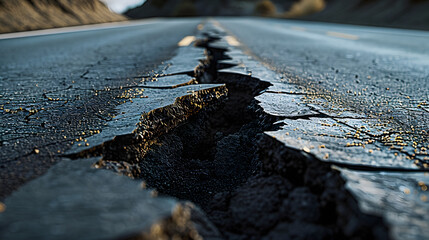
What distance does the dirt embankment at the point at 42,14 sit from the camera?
7656 mm

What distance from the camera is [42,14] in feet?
31.1

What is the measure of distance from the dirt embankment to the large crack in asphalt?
7.58 metres

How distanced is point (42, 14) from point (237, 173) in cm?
1050

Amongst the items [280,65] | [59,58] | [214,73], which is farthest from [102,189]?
[59,58]

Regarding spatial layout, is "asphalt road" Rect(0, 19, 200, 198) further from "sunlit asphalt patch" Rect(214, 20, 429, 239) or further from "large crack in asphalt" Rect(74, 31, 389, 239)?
"sunlit asphalt patch" Rect(214, 20, 429, 239)

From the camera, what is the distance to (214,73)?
2.65 m

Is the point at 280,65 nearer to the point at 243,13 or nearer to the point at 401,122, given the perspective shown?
the point at 401,122

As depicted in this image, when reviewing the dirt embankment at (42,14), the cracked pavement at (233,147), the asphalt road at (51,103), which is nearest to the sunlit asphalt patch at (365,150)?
the cracked pavement at (233,147)

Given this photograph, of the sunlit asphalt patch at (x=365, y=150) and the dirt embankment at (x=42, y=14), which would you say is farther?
the dirt embankment at (x=42, y=14)

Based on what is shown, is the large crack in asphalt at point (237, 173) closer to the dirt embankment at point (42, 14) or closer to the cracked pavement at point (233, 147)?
the cracked pavement at point (233, 147)

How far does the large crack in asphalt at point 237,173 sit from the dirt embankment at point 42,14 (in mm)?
7583

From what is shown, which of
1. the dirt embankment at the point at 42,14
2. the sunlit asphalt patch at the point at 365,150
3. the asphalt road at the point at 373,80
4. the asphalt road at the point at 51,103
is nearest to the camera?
the sunlit asphalt patch at the point at 365,150

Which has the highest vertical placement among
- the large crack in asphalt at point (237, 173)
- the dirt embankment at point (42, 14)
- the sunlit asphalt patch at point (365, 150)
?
the dirt embankment at point (42, 14)

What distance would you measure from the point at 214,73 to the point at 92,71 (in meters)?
1.06
